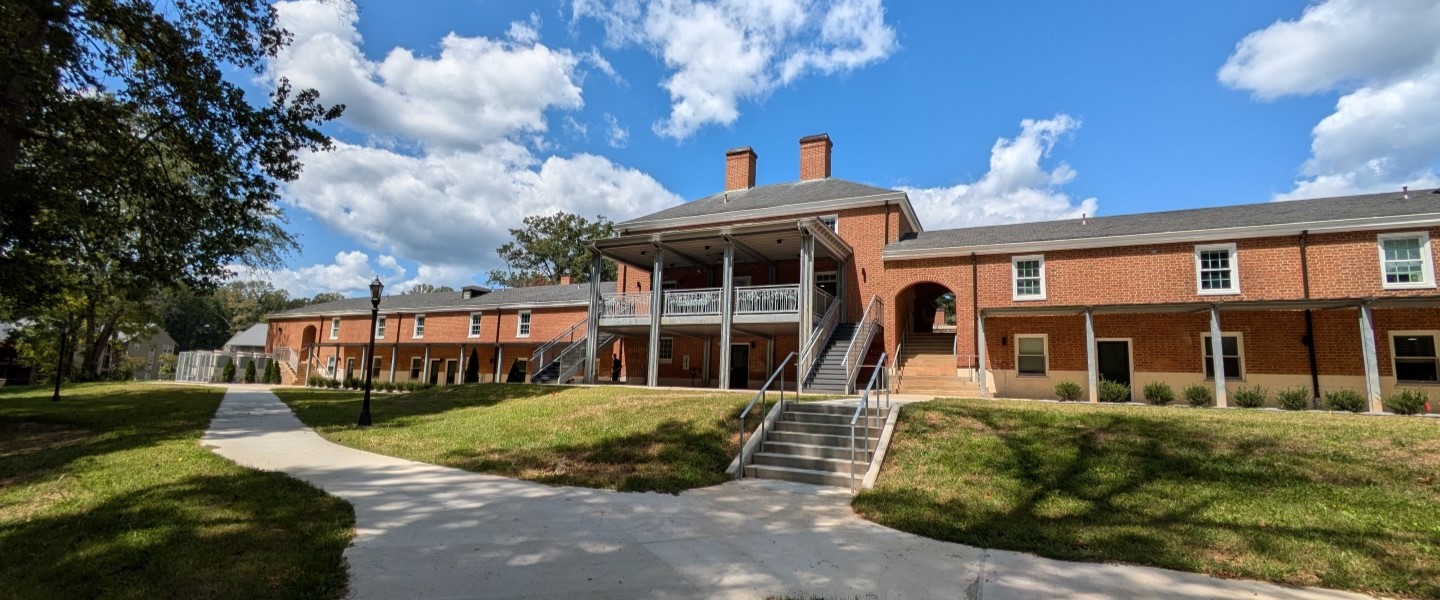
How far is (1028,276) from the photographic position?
17484mm

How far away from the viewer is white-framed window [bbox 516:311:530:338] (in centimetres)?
3045

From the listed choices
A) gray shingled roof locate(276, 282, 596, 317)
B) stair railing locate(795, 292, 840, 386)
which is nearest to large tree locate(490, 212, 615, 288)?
gray shingled roof locate(276, 282, 596, 317)

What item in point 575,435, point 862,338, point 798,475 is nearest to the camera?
point 798,475

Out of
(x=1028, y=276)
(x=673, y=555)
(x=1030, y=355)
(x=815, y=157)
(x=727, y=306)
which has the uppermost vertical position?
(x=815, y=157)

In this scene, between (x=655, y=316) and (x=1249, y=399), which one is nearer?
(x=1249, y=399)

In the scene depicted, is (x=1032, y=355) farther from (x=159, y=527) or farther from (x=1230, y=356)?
(x=159, y=527)

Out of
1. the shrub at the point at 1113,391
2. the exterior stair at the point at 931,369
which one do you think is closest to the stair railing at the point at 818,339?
the exterior stair at the point at 931,369

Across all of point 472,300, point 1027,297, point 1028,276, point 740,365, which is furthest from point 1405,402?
point 472,300

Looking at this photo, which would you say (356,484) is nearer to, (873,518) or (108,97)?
(873,518)

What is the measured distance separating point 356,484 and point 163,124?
8.79m

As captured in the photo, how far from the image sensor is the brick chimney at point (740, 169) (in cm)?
2491

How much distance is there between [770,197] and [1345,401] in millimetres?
16284

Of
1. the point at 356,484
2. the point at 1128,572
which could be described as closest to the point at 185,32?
the point at 356,484

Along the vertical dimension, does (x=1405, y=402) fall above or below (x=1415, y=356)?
below
